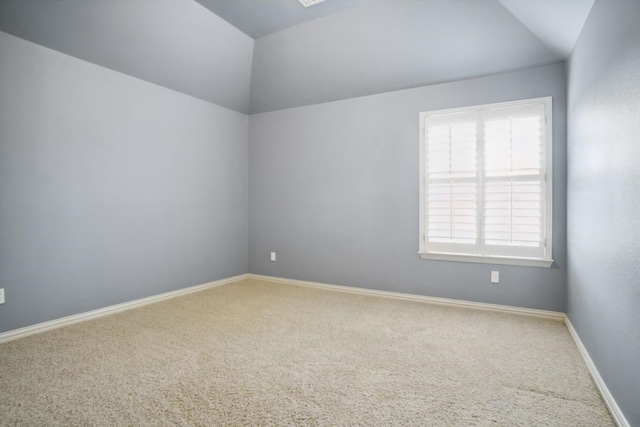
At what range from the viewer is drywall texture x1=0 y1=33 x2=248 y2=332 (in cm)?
257

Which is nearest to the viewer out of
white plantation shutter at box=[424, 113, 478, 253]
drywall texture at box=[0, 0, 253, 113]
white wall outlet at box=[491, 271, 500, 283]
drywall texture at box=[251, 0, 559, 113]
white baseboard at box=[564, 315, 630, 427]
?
white baseboard at box=[564, 315, 630, 427]

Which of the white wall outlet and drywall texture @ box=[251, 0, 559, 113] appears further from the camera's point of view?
the white wall outlet

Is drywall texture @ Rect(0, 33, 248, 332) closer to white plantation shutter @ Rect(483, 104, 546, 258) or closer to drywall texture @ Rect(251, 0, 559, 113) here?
drywall texture @ Rect(251, 0, 559, 113)

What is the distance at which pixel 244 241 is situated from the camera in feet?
15.7

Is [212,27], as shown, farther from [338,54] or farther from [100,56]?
[338,54]

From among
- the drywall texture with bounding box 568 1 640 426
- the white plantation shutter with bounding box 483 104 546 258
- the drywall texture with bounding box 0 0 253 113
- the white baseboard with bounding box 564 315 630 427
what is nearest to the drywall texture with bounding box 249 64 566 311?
the white plantation shutter with bounding box 483 104 546 258

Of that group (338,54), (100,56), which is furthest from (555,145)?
(100,56)

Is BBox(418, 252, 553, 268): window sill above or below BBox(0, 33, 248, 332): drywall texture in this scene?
below

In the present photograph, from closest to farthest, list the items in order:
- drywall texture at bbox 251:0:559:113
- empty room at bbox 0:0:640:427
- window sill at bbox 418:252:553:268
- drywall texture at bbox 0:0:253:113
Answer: empty room at bbox 0:0:640:427 < drywall texture at bbox 0:0:253:113 < drywall texture at bbox 251:0:559:113 < window sill at bbox 418:252:553:268

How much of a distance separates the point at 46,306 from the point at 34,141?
4.51 feet

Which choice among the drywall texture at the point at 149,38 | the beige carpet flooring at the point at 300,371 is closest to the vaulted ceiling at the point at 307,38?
the drywall texture at the point at 149,38

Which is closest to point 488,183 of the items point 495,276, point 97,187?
point 495,276

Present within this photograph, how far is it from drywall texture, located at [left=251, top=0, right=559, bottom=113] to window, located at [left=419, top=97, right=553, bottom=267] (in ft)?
1.49

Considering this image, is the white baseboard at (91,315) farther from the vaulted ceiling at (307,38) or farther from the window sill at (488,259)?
the window sill at (488,259)
